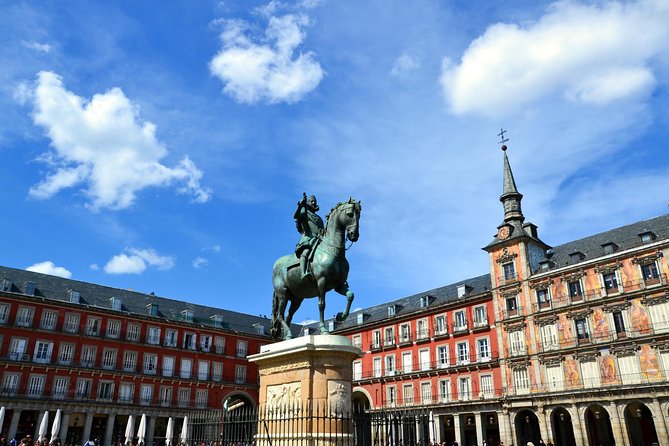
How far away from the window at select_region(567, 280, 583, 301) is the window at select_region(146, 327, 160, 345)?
35363 millimetres

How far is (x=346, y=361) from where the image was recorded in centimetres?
993

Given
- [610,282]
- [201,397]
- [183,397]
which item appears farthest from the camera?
[201,397]

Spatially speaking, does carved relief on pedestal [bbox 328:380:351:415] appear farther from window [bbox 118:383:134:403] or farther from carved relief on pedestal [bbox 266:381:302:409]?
window [bbox 118:383:134:403]

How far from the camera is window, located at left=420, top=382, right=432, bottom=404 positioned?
42.9 m

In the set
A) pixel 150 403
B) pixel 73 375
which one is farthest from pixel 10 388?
pixel 150 403

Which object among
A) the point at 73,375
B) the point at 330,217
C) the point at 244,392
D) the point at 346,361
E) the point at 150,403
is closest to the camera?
the point at 346,361

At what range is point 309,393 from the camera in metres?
9.45

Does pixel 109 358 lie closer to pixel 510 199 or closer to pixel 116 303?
pixel 116 303

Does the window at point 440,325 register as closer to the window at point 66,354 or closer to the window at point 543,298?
the window at point 543,298

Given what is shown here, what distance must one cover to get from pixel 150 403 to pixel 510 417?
29982mm

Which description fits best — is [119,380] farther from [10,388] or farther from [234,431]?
[234,431]

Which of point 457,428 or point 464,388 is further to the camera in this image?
point 464,388

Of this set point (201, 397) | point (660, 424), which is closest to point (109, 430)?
point (201, 397)

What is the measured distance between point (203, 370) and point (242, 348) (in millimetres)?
4992
